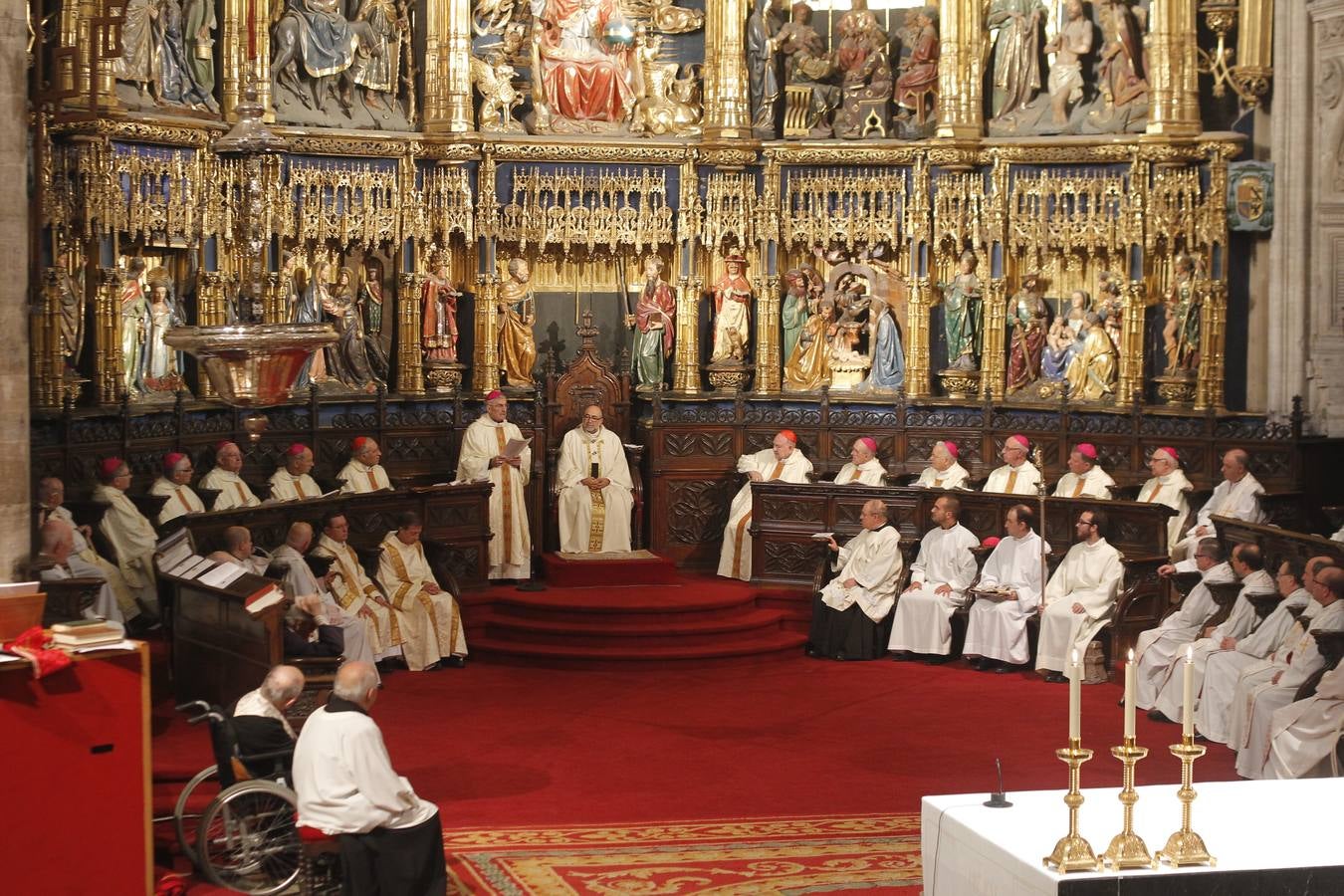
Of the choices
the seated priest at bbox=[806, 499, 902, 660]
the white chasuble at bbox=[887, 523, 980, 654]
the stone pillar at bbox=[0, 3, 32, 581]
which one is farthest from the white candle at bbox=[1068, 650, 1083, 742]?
the seated priest at bbox=[806, 499, 902, 660]

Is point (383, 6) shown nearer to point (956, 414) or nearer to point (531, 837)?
point (956, 414)

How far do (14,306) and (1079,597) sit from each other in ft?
28.5

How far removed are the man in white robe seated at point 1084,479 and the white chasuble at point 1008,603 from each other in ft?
3.47

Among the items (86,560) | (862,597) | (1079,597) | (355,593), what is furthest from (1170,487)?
(86,560)

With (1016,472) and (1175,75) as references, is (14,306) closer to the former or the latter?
(1016,472)

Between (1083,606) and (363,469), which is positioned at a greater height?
(363,469)

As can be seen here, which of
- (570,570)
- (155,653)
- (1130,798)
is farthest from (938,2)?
(1130,798)

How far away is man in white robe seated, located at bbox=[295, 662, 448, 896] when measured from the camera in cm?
813

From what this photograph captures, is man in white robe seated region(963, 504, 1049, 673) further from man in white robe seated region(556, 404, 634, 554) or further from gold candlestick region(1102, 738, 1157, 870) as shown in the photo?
gold candlestick region(1102, 738, 1157, 870)

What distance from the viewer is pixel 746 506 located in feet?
54.9

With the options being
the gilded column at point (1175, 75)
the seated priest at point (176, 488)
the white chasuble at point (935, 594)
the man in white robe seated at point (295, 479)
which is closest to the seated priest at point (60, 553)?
the seated priest at point (176, 488)

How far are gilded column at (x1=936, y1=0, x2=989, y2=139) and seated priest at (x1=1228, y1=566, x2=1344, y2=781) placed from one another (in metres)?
7.60

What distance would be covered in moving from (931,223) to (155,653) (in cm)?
864

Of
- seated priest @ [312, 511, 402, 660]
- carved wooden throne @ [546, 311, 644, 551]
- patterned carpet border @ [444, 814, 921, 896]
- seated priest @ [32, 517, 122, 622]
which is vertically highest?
carved wooden throne @ [546, 311, 644, 551]
